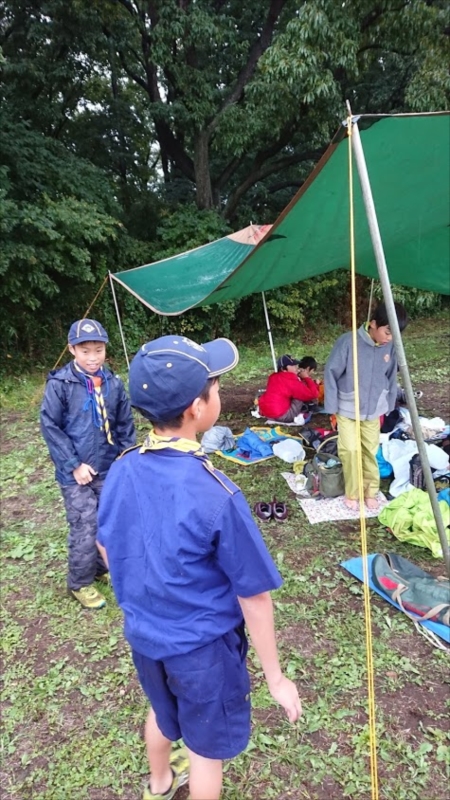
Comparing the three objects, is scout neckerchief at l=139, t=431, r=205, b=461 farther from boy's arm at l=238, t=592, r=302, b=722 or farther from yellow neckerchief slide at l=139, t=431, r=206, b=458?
boy's arm at l=238, t=592, r=302, b=722

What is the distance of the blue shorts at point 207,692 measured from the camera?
3.37ft

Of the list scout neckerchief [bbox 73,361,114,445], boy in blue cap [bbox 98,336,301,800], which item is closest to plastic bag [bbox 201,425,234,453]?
scout neckerchief [bbox 73,361,114,445]

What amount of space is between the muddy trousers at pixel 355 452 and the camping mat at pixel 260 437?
112 centimetres

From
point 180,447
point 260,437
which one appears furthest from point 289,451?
point 180,447

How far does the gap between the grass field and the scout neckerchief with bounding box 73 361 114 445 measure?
960 mm

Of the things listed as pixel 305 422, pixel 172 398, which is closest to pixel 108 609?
pixel 172 398

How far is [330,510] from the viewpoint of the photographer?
3.23 metres

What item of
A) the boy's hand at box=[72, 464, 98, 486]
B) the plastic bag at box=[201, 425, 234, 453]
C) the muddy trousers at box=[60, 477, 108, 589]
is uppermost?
the boy's hand at box=[72, 464, 98, 486]

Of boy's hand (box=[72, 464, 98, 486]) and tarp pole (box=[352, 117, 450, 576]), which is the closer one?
tarp pole (box=[352, 117, 450, 576])

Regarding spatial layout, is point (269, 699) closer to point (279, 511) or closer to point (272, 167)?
point (279, 511)

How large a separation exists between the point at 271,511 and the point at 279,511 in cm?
5

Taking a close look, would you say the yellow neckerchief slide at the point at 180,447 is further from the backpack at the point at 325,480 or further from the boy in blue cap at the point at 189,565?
the backpack at the point at 325,480

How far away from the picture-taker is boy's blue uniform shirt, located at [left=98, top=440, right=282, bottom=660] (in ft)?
3.06

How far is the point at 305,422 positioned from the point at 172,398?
4.18 m
